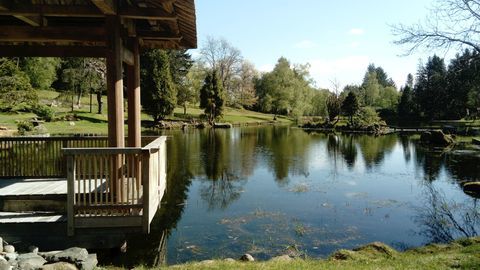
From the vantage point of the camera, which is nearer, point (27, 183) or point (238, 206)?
point (27, 183)

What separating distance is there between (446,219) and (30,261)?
40.4 ft

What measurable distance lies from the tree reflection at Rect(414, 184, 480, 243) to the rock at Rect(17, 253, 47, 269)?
9.94m

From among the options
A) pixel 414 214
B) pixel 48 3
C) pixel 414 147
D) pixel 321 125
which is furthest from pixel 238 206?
pixel 321 125

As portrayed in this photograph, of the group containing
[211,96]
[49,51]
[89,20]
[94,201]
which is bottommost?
[94,201]

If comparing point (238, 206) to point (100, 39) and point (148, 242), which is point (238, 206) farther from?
point (100, 39)

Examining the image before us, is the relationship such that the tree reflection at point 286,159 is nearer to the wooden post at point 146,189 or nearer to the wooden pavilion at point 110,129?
the wooden pavilion at point 110,129

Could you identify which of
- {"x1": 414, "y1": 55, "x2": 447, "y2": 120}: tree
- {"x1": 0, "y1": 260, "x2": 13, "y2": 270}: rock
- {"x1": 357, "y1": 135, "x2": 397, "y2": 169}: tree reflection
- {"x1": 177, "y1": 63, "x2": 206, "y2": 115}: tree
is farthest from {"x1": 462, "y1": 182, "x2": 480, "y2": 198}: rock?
{"x1": 414, "y1": 55, "x2": 447, "y2": 120}: tree

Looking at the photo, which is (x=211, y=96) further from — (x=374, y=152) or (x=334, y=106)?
(x=374, y=152)

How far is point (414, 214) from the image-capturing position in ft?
47.0

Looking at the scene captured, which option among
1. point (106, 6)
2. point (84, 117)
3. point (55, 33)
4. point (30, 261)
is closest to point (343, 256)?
point (30, 261)

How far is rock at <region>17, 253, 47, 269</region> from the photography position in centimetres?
617

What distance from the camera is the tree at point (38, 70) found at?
47.5 meters

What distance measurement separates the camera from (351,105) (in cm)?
5950

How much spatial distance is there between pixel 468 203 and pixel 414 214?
9.75ft
